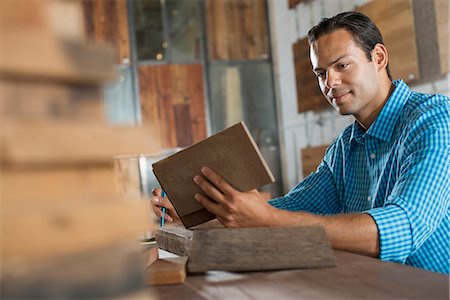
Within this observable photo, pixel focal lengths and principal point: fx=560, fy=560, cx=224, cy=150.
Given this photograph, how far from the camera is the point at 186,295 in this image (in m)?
1.01

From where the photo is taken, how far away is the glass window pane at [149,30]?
245 inches

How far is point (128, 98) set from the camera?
6160mm

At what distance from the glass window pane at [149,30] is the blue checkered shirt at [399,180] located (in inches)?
168

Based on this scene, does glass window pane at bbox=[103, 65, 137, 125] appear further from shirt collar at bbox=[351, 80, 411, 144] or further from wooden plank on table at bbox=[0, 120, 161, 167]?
wooden plank on table at bbox=[0, 120, 161, 167]

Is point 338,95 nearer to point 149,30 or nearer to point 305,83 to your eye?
point 305,83

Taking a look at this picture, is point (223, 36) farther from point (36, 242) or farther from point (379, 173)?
point (36, 242)

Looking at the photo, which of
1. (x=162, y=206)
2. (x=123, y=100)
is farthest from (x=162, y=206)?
(x=123, y=100)

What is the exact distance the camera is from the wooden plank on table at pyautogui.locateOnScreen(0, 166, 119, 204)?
18.2 inches

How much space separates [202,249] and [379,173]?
0.89 m

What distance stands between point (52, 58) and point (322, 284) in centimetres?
71

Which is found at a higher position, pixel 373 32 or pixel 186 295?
pixel 373 32

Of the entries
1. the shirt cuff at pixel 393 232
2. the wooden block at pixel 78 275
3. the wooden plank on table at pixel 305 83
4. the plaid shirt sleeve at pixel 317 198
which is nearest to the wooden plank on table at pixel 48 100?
the wooden block at pixel 78 275

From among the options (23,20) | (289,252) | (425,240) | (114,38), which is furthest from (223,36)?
(23,20)

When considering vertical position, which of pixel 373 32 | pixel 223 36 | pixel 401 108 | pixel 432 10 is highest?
pixel 223 36
